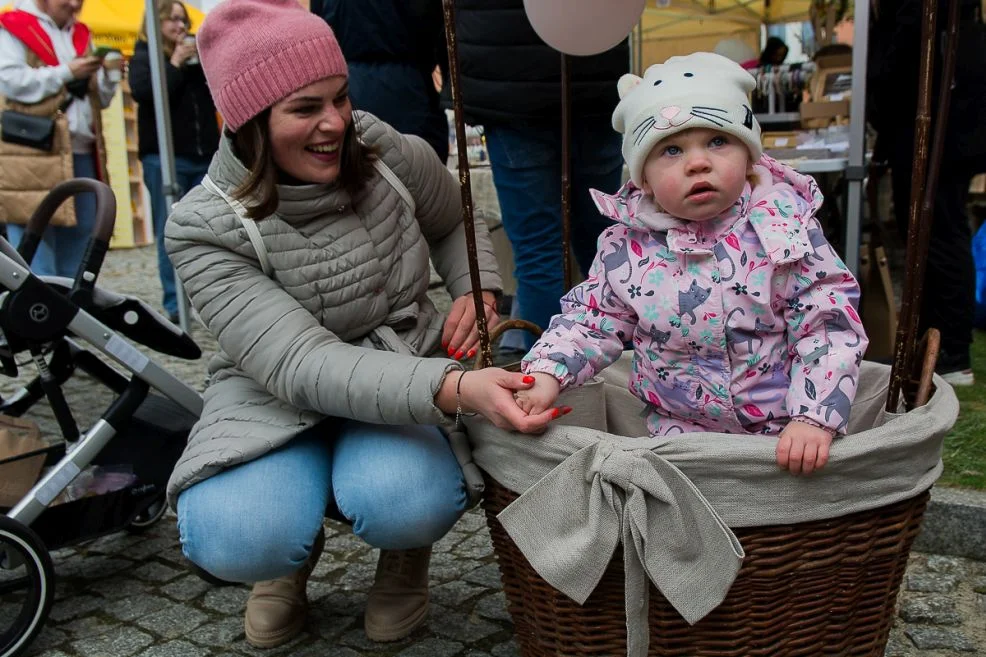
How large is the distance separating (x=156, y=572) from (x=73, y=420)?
439 mm

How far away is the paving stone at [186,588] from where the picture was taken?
7.98ft

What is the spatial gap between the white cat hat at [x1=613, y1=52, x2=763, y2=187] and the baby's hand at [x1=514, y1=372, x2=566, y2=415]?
0.38m

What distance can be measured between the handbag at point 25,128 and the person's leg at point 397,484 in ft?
10.1

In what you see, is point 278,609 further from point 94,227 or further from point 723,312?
point 723,312

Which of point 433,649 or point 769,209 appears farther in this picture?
point 433,649

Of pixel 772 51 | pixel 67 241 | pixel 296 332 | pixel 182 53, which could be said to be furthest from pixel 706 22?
pixel 296 332

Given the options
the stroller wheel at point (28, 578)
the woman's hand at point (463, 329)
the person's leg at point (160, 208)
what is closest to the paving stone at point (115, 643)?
the stroller wheel at point (28, 578)

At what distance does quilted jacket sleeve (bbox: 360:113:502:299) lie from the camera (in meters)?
2.20

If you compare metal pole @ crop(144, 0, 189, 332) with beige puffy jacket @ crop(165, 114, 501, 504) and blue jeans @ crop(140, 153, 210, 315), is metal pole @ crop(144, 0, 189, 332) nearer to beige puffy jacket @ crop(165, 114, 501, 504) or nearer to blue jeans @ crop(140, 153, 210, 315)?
blue jeans @ crop(140, 153, 210, 315)

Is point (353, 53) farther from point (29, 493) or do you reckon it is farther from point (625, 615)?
point (625, 615)

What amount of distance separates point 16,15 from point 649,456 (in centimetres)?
398

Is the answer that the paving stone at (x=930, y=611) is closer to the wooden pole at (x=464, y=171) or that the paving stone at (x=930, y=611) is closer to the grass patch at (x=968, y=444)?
the grass patch at (x=968, y=444)

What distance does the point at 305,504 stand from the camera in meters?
1.91

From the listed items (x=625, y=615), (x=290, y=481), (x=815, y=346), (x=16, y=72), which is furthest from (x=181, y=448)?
(x=16, y=72)
